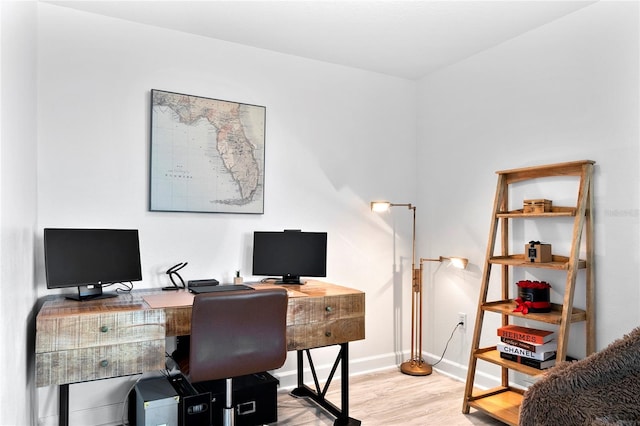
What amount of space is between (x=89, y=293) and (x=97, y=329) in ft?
1.49

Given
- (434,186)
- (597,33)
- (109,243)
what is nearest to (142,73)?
(109,243)

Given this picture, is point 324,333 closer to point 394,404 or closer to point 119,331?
point 394,404

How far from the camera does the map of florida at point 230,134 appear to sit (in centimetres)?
294

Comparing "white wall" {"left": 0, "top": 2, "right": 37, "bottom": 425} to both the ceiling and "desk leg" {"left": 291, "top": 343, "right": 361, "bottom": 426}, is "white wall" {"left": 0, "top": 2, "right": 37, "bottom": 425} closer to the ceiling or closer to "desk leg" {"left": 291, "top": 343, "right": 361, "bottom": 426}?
the ceiling

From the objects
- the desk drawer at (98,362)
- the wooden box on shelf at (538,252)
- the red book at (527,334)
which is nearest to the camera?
the desk drawer at (98,362)

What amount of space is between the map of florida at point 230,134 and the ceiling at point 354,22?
48cm

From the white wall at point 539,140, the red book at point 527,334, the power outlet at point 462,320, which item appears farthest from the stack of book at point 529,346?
the power outlet at point 462,320

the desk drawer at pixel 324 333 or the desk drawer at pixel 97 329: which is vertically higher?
the desk drawer at pixel 97 329

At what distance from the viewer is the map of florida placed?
2943 mm

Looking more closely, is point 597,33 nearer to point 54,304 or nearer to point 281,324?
point 281,324

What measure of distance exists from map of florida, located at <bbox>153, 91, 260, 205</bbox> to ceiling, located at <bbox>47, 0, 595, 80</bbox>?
0.48 meters

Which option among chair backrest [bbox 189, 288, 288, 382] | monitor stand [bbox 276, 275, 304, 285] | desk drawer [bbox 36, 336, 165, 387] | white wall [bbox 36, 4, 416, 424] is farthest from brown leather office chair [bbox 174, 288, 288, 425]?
white wall [bbox 36, 4, 416, 424]

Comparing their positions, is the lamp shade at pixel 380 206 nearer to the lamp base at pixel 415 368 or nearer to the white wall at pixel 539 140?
the white wall at pixel 539 140

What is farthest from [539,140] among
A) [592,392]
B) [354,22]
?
[592,392]
